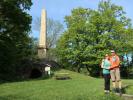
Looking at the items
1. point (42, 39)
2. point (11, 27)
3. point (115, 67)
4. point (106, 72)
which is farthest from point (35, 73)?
point (115, 67)

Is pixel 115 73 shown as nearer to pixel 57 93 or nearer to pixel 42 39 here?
pixel 57 93

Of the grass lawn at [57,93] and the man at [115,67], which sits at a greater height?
the man at [115,67]

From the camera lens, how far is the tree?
2569 inches

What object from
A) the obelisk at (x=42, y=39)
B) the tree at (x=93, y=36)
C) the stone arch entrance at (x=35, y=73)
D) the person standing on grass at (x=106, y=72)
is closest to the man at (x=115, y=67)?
the person standing on grass at (x=106, y=72)

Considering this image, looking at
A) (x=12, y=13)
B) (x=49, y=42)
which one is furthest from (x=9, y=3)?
(x=49, y=42)

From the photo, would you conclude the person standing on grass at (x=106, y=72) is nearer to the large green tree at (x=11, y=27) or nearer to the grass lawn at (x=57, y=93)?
the grass lawn at (x=57, y=93)

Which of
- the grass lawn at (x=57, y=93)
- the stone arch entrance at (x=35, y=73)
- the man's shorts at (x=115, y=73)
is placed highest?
the stone arch entrance at (x=35, y=73)

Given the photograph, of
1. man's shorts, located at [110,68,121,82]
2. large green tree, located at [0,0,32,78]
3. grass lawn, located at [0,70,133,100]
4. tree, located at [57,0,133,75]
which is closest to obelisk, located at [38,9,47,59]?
tree, located at [57,0,133,75]

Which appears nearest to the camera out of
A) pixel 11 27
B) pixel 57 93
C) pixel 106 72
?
pixel 106 72

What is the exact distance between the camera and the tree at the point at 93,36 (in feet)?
214

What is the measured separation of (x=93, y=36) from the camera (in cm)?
6694

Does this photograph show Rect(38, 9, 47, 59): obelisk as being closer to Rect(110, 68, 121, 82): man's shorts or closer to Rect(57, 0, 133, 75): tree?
Rect(57, 0, 133, 75): tree

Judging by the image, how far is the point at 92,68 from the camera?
6900 centimetres

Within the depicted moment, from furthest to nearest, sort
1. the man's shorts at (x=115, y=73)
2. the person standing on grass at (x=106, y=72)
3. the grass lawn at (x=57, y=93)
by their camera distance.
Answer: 1. the man's shorts at (x=115, y=73)
2. the person standing on grass at (x=106, y=72)
3. the grass lawn at (x=57, y=93)
